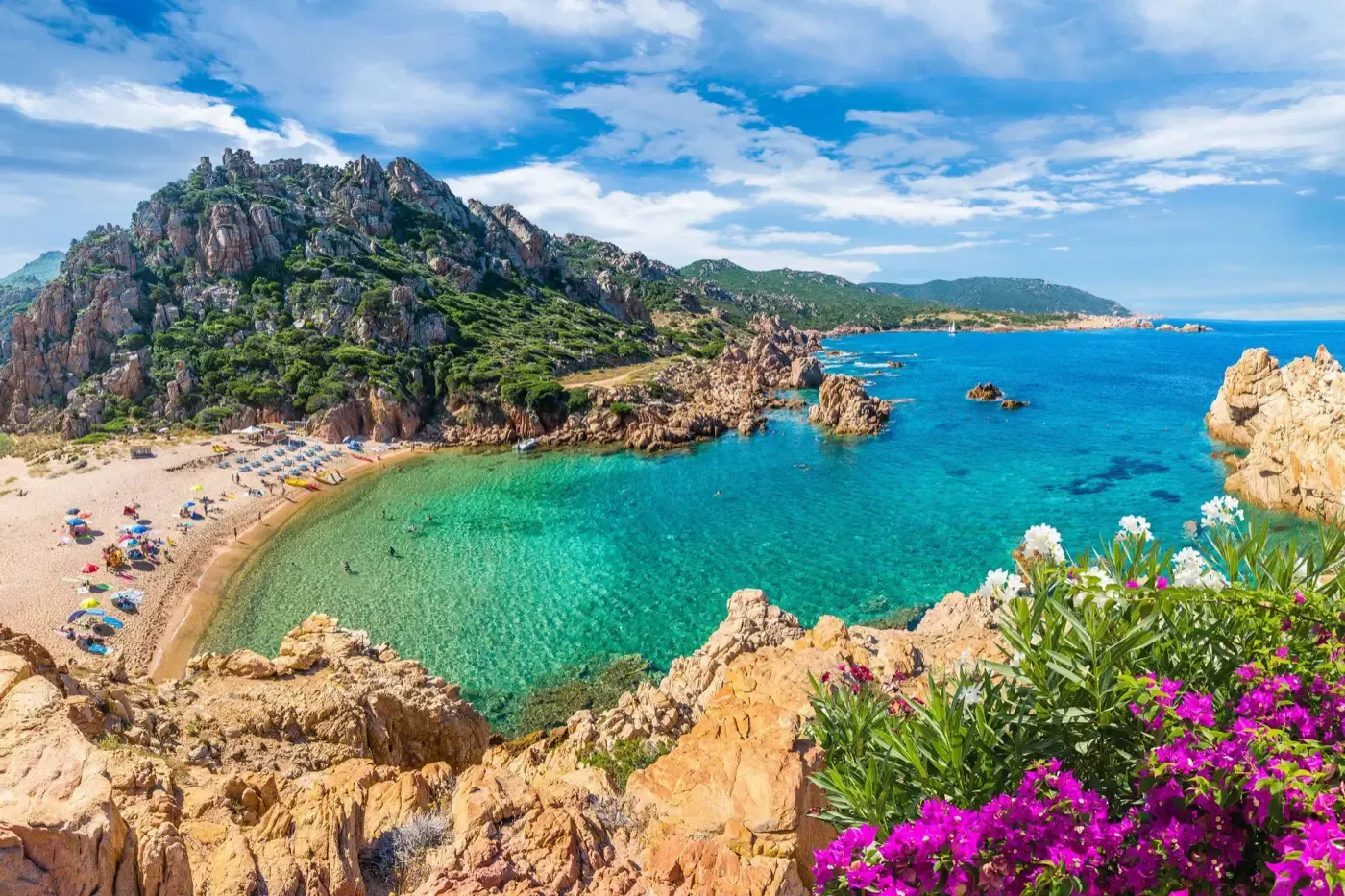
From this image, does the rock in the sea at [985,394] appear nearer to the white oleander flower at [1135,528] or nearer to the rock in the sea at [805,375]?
the rock in the sea at [805,375]

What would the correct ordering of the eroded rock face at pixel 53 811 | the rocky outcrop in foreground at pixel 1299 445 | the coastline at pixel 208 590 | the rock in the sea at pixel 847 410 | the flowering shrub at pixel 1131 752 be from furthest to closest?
the rock in the sea at pixel 847 410
the rocky outcrop in foreground at pixel 1299 445
the coastline at pixel 208 590
the eroded rock face at pixel 53 811
the flowering shrub at pixel 1131 752

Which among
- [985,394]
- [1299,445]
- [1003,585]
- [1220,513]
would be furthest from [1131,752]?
[985,394]

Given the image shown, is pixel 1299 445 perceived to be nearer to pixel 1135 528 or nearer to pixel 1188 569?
pixel 1188 569

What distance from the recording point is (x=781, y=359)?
102 meters

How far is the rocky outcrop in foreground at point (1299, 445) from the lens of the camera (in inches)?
1248

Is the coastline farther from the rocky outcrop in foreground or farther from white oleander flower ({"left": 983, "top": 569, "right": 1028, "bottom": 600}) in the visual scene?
the rocky outcrop in foreground

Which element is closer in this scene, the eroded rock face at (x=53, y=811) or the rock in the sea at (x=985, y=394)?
the eroded rock face at (x=53, y=811)

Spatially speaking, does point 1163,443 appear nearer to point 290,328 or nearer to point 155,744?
point 155,744

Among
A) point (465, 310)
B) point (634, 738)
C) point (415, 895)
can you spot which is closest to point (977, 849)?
point (415, 895)

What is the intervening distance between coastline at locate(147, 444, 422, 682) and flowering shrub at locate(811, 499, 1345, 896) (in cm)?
2306

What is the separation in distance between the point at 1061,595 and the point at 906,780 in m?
2.08

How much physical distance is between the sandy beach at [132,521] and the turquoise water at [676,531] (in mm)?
Result: 1776

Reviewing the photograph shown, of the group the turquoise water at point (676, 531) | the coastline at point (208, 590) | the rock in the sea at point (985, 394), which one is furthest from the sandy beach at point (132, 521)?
the rock in the sea at point (985, 394)

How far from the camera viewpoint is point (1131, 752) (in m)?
4.65
